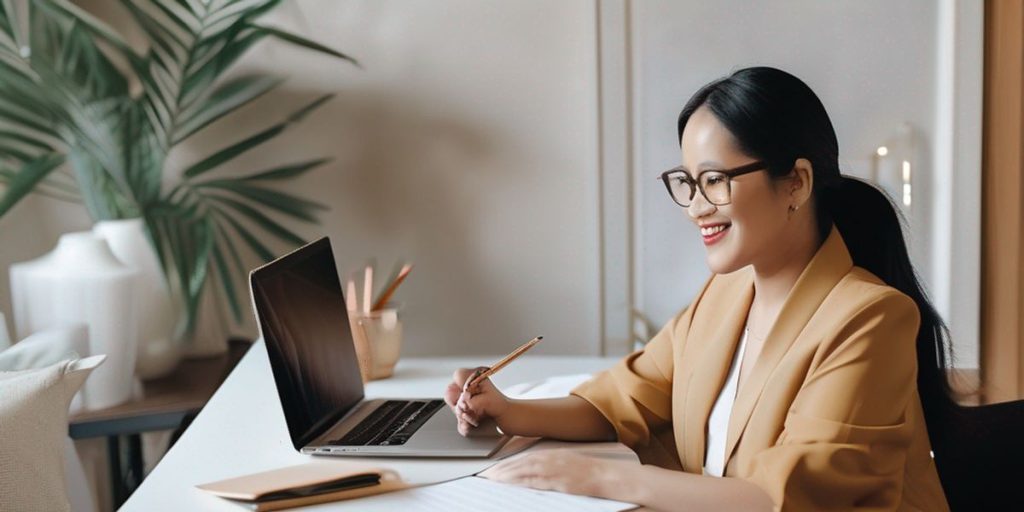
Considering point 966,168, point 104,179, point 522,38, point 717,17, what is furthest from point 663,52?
point 104,179

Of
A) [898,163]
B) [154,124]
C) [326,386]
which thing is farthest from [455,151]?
[326,386]

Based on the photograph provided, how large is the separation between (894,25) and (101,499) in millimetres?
2207

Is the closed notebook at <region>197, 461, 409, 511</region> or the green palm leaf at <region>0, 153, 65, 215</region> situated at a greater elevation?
the green palm leaf at <region>0, 153, 65, 215</region>

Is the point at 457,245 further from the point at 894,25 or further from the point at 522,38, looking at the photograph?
the point at 894,25

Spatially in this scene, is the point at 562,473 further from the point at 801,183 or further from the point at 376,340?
the point at 376,340

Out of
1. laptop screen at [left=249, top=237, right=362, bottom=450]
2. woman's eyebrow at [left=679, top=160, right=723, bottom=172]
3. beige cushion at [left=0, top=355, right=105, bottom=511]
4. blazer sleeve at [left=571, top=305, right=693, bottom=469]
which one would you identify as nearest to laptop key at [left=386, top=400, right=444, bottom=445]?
laptop screen at [left=249, top=237, right=362, bottom=450]

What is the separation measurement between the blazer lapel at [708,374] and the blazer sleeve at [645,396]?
7cm

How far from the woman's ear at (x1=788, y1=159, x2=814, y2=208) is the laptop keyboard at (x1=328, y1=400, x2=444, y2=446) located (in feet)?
2.02

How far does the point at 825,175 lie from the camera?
1.56m

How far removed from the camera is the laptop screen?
5.24ft

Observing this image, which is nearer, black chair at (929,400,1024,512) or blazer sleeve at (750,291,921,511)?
blazer sleeve at (750,291,921,511)

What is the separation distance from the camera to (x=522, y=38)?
296 centimetres

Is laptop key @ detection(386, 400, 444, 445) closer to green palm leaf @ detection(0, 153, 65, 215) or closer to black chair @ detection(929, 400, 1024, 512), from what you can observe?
black chair @ detection(929, 400, 1024, 512)

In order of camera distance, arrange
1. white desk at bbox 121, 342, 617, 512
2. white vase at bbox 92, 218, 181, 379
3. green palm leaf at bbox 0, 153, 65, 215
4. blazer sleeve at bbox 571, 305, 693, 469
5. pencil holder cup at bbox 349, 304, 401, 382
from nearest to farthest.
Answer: white desk at bbox 121, 342, 617, 512
blazer sleeve at bbox 571, 305, 693, 469
pencil holder cup at bbox 349, 304, 401, 382
green palm leaf at bbox 0, 153, 65, 215
white vase at bbox 92, 218, 181, 379
